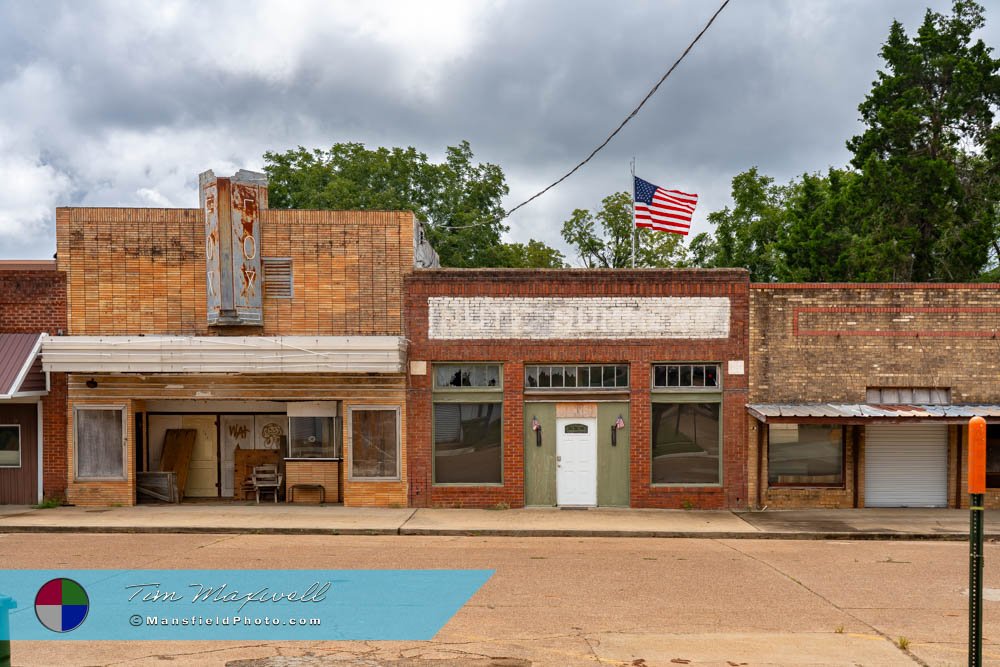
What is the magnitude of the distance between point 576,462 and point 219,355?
7905mm

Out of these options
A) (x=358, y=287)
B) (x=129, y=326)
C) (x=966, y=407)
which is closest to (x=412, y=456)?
(x=358, y=287)

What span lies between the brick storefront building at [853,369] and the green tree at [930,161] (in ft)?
44.3

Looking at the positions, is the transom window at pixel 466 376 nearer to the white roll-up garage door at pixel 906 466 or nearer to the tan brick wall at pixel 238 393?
the tan brick wall at pixel 238 393

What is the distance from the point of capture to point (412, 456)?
18.4m

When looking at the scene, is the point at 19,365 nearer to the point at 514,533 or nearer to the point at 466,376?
the point at 466,376

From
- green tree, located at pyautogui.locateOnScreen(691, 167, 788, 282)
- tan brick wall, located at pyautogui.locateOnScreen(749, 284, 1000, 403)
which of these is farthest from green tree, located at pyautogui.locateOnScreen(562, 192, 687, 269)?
tan brick wall, located at pyautogui.locateOnScreen(749, 284, 1000, 403)

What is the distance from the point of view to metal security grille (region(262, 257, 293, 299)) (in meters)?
18.3

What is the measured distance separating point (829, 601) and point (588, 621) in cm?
350

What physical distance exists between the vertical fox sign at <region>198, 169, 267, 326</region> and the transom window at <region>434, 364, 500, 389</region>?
13.3 ft

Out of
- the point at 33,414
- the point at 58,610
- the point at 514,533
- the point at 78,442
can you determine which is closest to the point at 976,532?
the point at 58,610

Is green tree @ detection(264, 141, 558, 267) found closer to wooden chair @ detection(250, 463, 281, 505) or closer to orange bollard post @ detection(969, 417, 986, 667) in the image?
wooden chair @ detection(250, 463, 281, 505)

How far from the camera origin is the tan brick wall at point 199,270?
720 inches

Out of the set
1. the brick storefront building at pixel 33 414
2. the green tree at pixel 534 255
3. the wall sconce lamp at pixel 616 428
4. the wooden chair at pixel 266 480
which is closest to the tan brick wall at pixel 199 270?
the brick storefront building at pixel 33 414

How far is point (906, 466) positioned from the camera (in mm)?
18828
